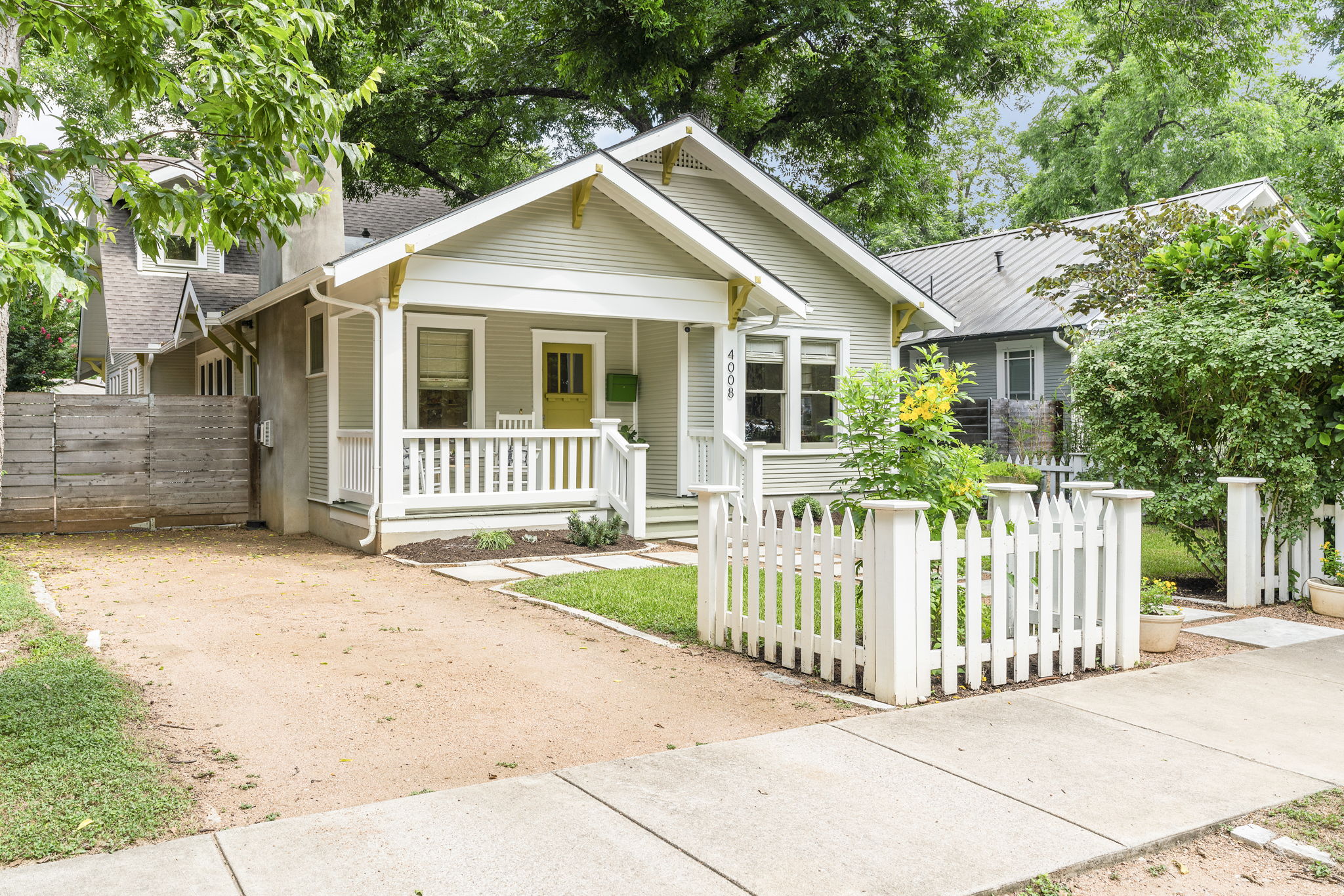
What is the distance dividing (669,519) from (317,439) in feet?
16.0

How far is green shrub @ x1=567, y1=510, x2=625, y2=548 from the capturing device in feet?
37.5

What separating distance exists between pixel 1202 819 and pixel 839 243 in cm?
1251

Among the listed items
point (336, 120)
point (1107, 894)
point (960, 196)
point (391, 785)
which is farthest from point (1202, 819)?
point (960, 196)

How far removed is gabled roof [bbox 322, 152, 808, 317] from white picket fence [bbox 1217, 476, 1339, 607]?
6282 mm

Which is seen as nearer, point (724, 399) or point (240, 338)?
point (724, 399)

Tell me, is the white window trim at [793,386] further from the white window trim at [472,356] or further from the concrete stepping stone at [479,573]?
the concrete stepping stone at [479,573]

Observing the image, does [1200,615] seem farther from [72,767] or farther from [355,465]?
[355,465]

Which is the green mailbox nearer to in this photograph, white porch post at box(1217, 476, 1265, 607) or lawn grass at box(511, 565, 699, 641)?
A: lawn grass at box(511, 565, 699, 641)

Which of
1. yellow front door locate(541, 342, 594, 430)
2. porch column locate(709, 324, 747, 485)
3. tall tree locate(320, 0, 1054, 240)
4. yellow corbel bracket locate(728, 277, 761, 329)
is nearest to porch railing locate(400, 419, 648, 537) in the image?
porch column locate(709, 324, 747, 485)

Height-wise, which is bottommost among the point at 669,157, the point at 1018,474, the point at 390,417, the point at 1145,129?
the point at 1018,474

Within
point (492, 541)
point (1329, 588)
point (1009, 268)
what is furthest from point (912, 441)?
point (1009, 268)

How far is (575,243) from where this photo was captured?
12078mm

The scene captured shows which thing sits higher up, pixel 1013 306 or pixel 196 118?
pixel 1013 306

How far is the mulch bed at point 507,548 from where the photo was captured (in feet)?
35.2
